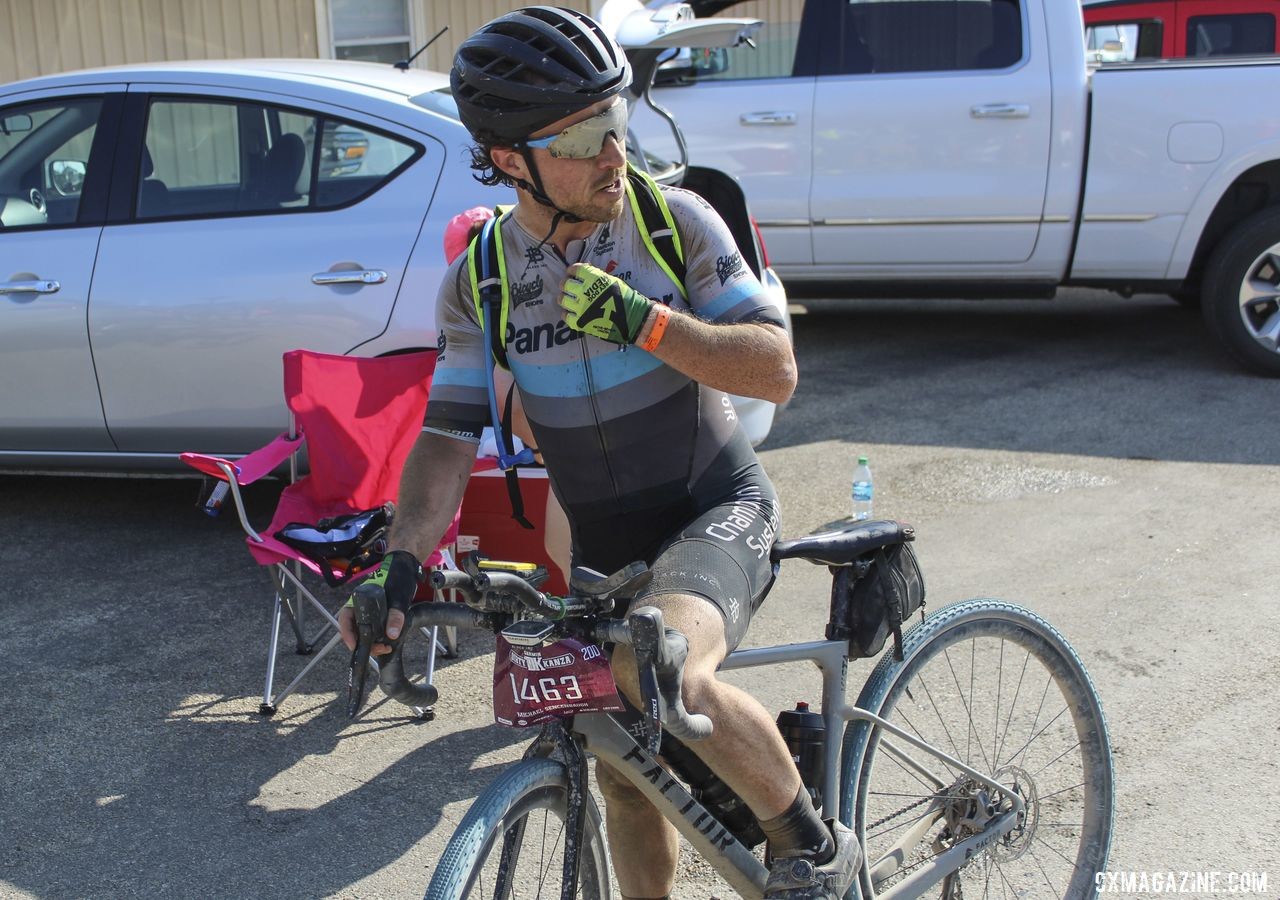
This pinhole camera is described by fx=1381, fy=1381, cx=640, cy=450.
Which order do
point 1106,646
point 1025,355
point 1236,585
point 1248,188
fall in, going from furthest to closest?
point 1025,355 < point 1248,188 < point 1236,585 < point 1106,646

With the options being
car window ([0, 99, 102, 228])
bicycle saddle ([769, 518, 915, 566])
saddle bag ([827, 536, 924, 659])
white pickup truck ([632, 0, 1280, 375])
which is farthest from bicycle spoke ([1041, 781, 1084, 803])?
white pickup truck ([632, 0, 1280, 375])

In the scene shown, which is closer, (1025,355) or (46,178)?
(46,178)

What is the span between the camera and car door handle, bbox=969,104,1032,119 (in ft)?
25.6

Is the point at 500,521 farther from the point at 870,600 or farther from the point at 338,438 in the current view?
the point at 870,600

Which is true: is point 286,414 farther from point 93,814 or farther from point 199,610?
point 93,814

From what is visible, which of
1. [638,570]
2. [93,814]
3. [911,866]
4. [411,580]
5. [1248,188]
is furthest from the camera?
[1248,188]

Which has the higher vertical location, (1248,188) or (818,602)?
(1248,188)

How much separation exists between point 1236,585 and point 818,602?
153cm

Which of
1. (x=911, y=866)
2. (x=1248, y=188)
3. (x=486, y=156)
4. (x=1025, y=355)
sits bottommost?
(x=1025, y=355)

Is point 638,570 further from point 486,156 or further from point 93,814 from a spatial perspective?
point 93,814

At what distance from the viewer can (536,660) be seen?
2.32 metres

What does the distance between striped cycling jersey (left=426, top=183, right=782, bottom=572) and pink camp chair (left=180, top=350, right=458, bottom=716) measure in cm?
180

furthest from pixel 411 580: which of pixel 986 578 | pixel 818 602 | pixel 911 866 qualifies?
pixel 986 578

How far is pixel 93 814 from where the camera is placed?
3822 mm
